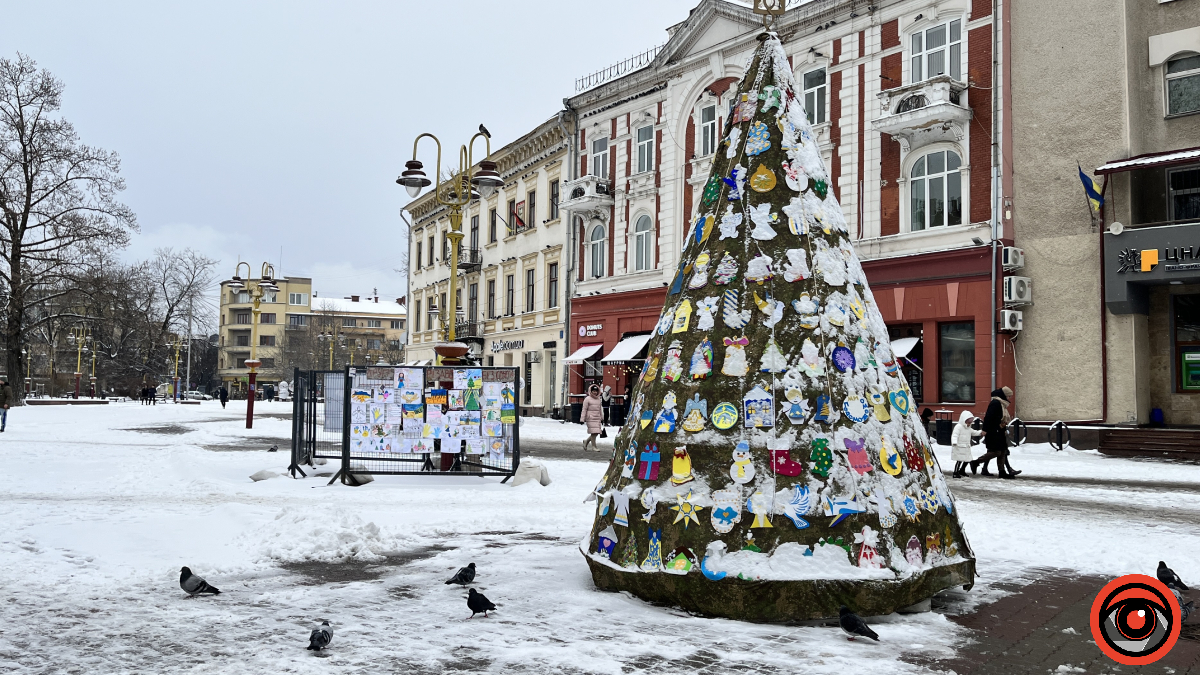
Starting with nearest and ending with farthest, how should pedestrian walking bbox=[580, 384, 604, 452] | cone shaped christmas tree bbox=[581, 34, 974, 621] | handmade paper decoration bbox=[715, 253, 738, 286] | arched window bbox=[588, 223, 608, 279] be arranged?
1. cone shaped christmas tree bbox=[581, 34, 974, 621]
2. handmade paper decoration bbox=[715, 253, 738, 286]
3. pedestrian walking bbox=[580, 384, 604, 452]
4. arched window bbox=[588, 223, 608, 279]

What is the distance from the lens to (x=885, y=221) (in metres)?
25.0

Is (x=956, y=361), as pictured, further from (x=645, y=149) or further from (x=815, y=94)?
(x=645, y=149)

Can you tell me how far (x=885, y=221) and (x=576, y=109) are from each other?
15.0 m

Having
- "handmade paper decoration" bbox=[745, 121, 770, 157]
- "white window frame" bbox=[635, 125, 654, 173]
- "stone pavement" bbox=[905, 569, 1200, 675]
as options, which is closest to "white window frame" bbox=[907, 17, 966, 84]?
"white window frame" bbox=[635, 125, 654, 173]

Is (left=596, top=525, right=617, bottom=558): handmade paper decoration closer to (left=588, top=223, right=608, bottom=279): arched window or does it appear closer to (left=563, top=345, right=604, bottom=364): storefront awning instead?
(left=563, top=345, right=604, bottom=364): storefront awning

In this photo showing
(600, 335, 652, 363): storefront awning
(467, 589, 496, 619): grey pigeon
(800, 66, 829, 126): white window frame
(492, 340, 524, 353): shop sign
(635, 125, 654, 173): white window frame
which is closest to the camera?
(467, 589, 496, 619): grey pigeon

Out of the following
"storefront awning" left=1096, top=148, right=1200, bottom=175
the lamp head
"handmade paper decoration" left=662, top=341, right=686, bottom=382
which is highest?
"storefront awning" left=1096, top=148, right=1200, bottom=175

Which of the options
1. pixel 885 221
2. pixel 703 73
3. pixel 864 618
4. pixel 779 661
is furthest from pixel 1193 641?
pixel 703 73

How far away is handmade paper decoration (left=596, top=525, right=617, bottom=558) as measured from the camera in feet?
19.7

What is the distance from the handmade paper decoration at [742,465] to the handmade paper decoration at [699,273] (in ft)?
3.91

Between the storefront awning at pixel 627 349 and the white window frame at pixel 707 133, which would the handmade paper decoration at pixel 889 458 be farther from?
the white window frame at pixel 707 133

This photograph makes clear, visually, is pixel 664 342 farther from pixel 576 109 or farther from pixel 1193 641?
pixel 576 109

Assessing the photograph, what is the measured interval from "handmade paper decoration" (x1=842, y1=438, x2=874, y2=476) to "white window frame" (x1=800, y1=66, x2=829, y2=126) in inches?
887

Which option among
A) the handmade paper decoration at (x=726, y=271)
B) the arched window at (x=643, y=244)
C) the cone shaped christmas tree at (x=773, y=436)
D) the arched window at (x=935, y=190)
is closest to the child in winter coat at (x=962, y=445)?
the arched window at (x=935, y=190)
